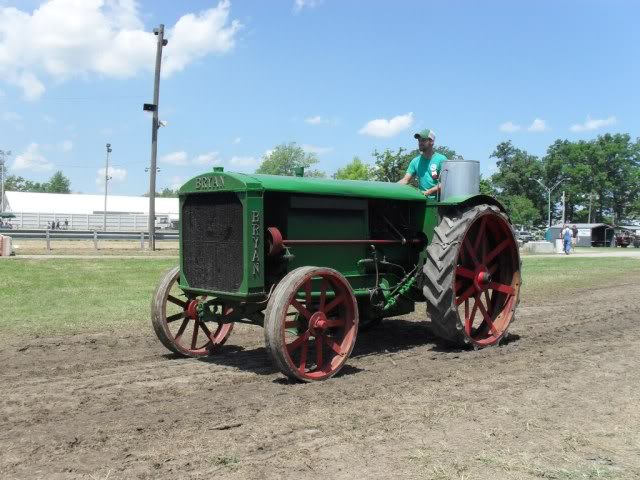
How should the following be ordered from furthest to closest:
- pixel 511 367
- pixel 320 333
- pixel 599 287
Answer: pixel 599 287
pixel 511 367
pixel 320 333

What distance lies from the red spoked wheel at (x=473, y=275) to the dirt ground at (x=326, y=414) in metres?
0.38

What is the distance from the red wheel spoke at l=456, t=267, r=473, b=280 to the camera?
705 cm

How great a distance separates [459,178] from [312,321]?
8.69 feet

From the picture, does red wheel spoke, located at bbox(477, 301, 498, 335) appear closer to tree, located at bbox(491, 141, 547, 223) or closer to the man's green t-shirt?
the man's green t-shirt

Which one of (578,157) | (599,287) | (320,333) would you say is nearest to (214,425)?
(320,333)

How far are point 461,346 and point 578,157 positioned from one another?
316ft

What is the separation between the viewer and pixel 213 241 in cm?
600

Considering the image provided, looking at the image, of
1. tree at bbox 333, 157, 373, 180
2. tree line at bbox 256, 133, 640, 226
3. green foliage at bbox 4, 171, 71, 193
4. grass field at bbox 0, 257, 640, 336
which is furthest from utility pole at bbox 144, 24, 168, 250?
green foliage at bbox 4, 171, 71, 193

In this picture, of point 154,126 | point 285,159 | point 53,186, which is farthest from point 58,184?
point 154,126

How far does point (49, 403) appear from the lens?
484 centimetres

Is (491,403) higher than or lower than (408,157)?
lower

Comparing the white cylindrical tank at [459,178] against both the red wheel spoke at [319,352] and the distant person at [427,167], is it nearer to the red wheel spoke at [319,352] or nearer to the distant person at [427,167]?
the distant person at [427,167]

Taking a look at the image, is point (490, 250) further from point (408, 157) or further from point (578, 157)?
point (578, 157)

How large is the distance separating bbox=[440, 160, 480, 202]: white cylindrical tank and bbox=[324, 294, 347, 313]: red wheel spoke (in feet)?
6.40
